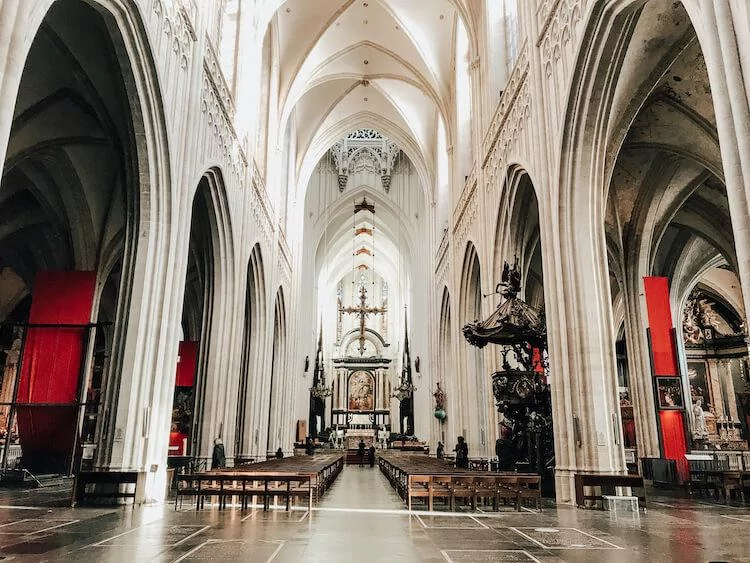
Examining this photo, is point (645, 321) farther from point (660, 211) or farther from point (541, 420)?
point (541, 420)

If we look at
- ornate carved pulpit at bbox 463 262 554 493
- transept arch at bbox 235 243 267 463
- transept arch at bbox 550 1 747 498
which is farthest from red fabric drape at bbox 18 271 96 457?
transept arch at bbox 550 1 747 498

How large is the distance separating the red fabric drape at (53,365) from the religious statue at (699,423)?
20.4m

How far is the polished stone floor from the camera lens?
14.5 ft

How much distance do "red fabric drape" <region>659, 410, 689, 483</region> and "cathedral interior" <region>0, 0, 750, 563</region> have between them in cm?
5

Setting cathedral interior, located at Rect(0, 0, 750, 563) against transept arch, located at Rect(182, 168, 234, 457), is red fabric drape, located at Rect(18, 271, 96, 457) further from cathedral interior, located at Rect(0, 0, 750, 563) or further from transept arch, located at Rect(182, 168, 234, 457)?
transept arch, located at Rect(182, 168, 234, 457)

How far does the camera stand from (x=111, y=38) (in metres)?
8.05

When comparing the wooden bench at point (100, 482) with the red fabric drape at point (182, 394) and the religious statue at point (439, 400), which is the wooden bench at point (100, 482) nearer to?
the red fabric drape at point (182, 394)

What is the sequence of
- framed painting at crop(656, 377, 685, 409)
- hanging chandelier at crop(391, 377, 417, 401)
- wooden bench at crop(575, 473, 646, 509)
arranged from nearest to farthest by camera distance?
wooden bench at crop(575, 473, 646, 509), framed painting at crop(656, 377, 685, 409), hanging chandelier at crop(391, 377, 417, 401)

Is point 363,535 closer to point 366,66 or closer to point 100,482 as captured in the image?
point 100,482

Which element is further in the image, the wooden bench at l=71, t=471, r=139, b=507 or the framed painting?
the framed painting

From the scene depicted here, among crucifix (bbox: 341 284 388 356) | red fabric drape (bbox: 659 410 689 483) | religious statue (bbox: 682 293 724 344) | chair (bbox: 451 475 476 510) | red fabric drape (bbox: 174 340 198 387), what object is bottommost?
chair (bbox: 451 475 476 510)

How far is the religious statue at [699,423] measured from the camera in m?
21.6

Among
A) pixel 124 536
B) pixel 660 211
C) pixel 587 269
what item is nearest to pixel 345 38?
pixel 660 211

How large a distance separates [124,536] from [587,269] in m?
7.23
